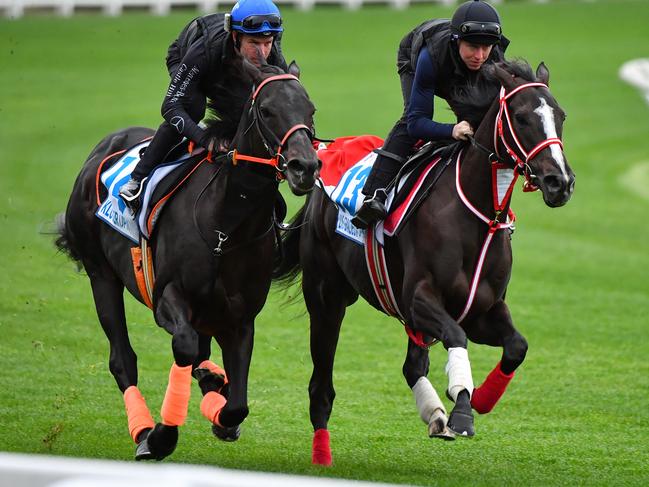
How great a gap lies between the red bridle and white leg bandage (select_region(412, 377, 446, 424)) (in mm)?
1452

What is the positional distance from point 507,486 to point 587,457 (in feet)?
3.37

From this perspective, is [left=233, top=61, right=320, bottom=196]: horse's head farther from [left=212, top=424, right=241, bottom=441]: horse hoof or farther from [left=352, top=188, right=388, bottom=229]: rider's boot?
[left=212, top=424, right=241, bottom=441]: horse hoof

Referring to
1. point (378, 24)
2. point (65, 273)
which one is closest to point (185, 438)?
point (65, 273)

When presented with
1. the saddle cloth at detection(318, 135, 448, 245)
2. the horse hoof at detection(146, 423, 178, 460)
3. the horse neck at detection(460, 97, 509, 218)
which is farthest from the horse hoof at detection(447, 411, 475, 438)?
the horse hoof at detection(146, 423, 178, 460)

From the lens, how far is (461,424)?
21.5 ft

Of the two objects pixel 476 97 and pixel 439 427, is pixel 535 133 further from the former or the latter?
pixel 439 427

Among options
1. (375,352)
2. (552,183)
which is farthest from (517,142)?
(375,352)

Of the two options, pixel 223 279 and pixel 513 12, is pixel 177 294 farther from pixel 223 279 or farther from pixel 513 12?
pixel 513 12

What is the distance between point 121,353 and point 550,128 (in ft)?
10.1

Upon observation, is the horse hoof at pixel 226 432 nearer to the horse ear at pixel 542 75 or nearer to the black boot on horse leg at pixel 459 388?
the black boot on horse leg at pixel 459 388

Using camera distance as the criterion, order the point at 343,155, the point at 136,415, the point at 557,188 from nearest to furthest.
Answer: the point at 557,188 < the point at 136,415 < the point at 343,155

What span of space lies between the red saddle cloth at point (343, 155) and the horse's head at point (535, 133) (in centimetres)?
158

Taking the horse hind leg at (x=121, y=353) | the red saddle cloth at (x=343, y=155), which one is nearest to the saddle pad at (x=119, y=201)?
the horse hind leg at (x=121, y=353)

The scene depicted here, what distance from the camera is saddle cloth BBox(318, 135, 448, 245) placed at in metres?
7.43
